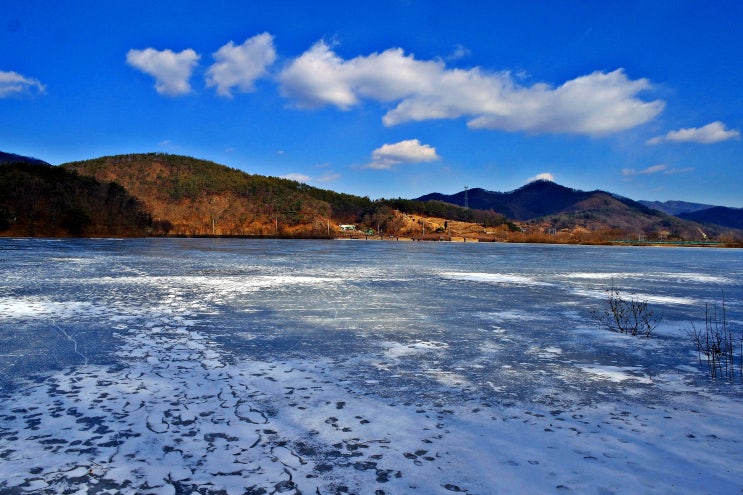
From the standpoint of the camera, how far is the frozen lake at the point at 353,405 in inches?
121

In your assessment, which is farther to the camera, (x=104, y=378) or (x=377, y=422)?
(x=104, y=378)

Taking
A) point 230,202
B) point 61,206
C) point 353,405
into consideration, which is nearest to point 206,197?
point 230,202

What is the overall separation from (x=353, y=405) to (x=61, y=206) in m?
76.8

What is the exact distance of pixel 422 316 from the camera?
30.6 ft

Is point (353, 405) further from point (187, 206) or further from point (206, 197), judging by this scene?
point (206, 197)

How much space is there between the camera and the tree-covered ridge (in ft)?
204

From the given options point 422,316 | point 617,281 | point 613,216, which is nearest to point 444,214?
point 613,216

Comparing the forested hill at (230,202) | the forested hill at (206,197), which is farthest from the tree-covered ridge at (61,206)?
the forested hill at (206,197)

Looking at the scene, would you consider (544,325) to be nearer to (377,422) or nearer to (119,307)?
(377,422)

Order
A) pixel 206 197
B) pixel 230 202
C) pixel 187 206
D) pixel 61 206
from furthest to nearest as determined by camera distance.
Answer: pixel 206 197
pixel 230 202
pixel 187 206
pixel 61 206

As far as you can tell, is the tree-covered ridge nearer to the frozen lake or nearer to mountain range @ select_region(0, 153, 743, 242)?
mountain range @ select_region(0, 153, 743, 242)

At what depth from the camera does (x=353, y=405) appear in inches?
172

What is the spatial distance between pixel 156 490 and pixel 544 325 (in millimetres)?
7206

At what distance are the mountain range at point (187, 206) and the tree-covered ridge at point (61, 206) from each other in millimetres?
131
